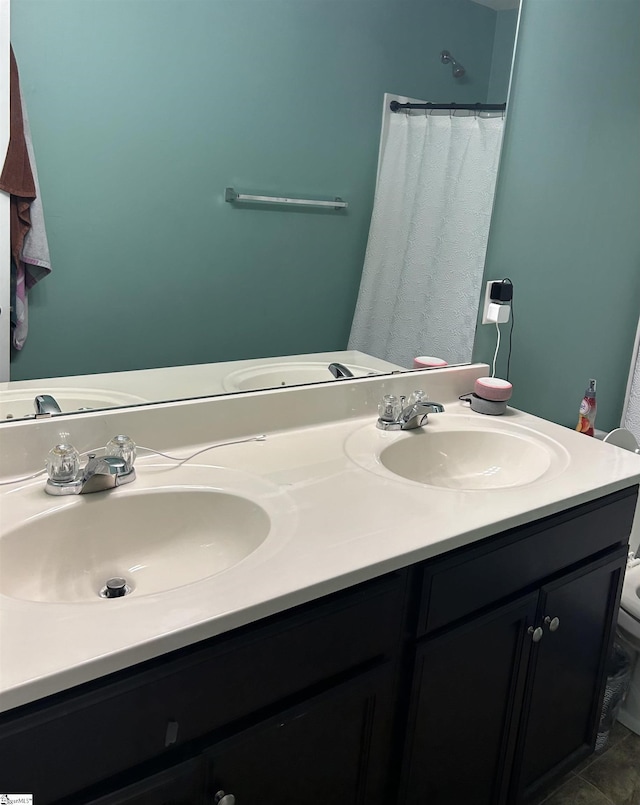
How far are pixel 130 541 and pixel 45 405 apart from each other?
329 mm

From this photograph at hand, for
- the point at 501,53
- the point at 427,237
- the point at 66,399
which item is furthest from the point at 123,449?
the point at 501,53

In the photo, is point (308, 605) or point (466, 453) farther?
point (466, 453)

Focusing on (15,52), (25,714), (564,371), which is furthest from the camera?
(564,371)

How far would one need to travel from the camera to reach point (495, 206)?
6.45 ft

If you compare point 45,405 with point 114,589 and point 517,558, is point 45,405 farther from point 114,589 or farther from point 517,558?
point 517,558

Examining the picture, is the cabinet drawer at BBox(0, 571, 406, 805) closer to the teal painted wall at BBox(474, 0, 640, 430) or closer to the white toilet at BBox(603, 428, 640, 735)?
the white toilet at BBox(603, 428, 640, 735)

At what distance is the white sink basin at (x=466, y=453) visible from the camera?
5.24 ft

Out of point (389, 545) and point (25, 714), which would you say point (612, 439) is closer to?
point (389, 545)

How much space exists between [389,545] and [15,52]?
1028mm

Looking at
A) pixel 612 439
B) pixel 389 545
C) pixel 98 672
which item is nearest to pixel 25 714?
pixel 98 672

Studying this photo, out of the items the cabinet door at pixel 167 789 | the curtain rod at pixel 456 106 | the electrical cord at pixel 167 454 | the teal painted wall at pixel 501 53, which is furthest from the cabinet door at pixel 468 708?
the teal painted wall at pixel 501 53

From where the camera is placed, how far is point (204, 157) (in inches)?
53.5

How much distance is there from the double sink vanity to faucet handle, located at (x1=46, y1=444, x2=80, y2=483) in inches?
1.4

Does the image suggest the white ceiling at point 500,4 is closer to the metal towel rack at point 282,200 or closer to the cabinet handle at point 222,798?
the metal towel rack at point 282,200
